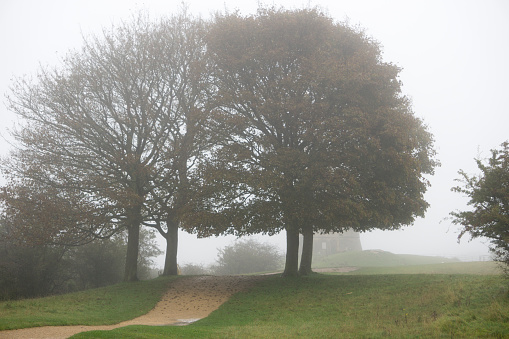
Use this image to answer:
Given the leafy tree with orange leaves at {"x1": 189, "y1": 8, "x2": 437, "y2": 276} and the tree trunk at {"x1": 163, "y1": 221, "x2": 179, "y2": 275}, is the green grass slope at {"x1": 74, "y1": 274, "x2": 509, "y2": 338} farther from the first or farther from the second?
the tree trunk at {"x1": 163, "y1": 221, "x2": 179, "y2": 275}

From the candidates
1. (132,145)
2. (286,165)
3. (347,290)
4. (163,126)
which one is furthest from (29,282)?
(347,290)

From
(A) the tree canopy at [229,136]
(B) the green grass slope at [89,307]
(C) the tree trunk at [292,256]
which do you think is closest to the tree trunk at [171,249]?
(A) the tree canopy at [229,136]

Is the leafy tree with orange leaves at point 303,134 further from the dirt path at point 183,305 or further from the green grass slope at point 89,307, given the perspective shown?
the green grass slope at point 89,307

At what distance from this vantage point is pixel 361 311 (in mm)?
14242

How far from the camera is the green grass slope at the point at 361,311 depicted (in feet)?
34.8

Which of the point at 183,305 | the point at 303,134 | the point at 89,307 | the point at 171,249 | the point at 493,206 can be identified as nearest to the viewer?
the point at 493,206

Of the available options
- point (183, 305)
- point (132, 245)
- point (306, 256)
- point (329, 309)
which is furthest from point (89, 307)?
point (306, 256)

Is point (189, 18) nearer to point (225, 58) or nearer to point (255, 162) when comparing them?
point (225, 58)

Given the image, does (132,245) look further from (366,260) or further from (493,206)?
(366,260)

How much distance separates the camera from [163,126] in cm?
2495

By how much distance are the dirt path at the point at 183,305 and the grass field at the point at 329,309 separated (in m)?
0.73

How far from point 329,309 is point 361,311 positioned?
1459 mm

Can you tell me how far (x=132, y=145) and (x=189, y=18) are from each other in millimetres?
10349

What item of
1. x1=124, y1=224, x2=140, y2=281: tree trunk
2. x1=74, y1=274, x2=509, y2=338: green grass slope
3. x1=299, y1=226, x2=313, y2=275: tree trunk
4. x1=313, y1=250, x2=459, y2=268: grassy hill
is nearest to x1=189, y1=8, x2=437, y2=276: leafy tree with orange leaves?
x1=299, y1=226, x2=313, y2=275: tree trunk
